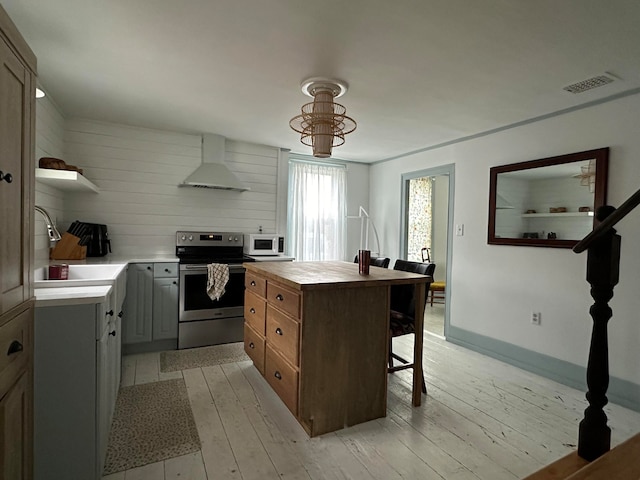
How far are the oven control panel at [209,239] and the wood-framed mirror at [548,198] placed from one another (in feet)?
9.37

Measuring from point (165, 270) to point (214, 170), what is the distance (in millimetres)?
1271

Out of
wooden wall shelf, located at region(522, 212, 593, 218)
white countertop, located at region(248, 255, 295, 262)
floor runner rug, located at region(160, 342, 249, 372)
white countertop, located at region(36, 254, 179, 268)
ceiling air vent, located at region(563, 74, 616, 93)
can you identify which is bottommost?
floor runner rug, located at region(160, 342, 249, 372)

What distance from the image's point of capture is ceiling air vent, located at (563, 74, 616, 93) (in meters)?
2.30

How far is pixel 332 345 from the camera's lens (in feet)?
6.84

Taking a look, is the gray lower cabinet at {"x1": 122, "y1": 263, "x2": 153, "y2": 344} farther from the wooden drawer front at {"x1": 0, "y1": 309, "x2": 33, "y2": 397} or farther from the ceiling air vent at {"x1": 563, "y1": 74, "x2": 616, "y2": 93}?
the ceiling air vent at {"x1": 563, "y1": 74, "x2": 616, "y2": 93}

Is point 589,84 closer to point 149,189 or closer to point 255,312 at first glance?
point 255,312

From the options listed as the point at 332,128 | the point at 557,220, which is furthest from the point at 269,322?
the point at 557,220

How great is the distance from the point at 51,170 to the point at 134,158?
4.20 ft

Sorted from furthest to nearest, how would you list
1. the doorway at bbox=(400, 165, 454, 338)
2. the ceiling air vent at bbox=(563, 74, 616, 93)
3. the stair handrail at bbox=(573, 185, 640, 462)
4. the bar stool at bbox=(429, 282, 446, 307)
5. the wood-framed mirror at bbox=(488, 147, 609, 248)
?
the doorway at bbox=(400, 165, 454, 338) < the bar stool at bbox=(429, 282, 446, 307) < the wood-framed mirror at bbox=(488, 147, 609, 248) < the ceiling air vent at bbox=(563, 74, 616, 93) < the stair handrail at bbox=(573, 185, 640, 462)

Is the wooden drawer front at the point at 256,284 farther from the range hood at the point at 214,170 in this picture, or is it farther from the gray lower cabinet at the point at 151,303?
the range hood at the point at 214,170

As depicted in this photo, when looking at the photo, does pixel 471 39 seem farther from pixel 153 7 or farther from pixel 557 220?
pixel 557 220

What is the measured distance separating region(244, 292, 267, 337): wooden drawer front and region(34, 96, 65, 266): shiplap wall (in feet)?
5.00

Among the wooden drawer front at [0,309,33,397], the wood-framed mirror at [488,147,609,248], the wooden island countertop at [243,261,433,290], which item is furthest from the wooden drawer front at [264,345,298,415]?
the wood-framed mirror at [488,147,609,248]

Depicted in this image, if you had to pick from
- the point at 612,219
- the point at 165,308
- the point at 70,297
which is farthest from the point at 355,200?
the point at 70,297
